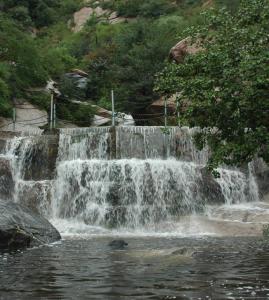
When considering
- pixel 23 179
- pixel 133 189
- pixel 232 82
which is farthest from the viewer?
pixel 23 179

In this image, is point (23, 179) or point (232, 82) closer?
point (232, 82)

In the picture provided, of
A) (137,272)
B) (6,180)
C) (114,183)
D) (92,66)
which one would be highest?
(92,66)

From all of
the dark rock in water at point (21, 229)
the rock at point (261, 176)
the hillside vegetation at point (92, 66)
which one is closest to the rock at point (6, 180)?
the dark rock in water at point (21, 229)

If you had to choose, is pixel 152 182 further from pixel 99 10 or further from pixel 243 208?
pixel 99 10

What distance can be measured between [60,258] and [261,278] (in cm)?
419

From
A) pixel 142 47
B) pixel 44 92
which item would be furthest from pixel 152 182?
pixel 142 47

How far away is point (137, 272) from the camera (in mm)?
9109

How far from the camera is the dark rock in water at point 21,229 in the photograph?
41.4ft

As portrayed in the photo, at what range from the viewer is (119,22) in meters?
65.1

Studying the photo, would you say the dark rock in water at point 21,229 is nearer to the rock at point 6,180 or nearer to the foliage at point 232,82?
the foliage at point 232,82

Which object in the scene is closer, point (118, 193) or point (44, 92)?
point (118, 193)

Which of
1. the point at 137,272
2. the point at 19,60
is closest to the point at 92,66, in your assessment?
the point at 19,60

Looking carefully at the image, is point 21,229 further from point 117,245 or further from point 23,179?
point 23,179

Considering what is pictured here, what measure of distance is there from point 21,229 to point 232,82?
5878 millimetres
